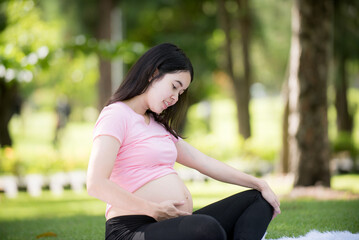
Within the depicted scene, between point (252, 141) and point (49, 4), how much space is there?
26.0 ft

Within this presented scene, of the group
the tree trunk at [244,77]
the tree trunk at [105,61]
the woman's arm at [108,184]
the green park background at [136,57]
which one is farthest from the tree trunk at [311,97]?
the tree trunk at [105,61]

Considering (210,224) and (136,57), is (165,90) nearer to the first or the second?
(210,224)

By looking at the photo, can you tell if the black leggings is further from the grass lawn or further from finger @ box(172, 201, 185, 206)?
the grass lawn

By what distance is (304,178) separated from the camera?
7.08 m

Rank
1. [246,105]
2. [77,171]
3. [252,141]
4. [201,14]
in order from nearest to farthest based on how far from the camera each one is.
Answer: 1. [77,171]
2. [252,141]
3. [246,105]
4. [201,14]

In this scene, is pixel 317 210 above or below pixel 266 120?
above

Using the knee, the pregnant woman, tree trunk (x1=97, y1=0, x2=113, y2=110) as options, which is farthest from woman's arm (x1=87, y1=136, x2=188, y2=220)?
tree trunk (x1=97, y1=0, x2=113, y2=110)

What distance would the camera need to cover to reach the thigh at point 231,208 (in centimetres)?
287

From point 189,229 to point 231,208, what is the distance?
571mm

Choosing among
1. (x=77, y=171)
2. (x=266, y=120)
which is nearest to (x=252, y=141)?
(x=77, y=171)

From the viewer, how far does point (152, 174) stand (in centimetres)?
271

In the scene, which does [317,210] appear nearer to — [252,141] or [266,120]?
[252,141]

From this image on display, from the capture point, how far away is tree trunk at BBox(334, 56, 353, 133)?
15.0 meters

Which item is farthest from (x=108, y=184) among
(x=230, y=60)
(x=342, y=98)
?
(x=342, y=98)
